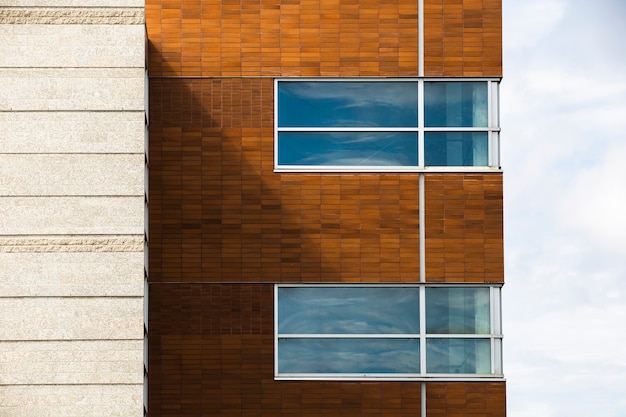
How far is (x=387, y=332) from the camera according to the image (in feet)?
51.5

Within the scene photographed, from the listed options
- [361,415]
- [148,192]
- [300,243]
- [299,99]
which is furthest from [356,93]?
[361,415]

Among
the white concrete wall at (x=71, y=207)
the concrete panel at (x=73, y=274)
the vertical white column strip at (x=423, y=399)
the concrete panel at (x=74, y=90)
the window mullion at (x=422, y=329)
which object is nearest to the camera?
the white concrete wall at (x=71, y=207)

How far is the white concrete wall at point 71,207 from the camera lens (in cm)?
1420

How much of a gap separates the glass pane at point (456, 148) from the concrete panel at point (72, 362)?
5492 millimetres

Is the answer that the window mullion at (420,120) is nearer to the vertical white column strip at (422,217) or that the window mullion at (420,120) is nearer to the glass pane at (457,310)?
the vertical white column strip at (422,217)

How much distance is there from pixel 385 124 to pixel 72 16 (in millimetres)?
5147

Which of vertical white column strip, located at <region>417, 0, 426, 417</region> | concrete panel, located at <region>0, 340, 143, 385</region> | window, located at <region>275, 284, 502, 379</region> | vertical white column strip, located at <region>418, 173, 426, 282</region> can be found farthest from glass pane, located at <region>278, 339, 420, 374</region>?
concrete panel, located at <region>0, 340, 143, 385</region>

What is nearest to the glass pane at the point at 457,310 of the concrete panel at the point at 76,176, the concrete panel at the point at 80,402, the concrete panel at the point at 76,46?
the concrete panel at the point at 80,402

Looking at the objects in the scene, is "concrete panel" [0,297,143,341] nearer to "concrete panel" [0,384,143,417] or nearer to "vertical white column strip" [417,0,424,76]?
"concrete panel" [0,384,143,417]

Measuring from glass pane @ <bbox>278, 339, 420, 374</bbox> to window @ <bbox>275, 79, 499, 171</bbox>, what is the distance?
9.08 feet

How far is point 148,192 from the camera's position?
52.3 feet

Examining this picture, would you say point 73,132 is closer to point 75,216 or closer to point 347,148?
point 75,216

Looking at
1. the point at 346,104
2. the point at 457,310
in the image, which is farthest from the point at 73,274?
the point at 457,310

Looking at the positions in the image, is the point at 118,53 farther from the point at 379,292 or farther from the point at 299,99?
the point at 379,292
